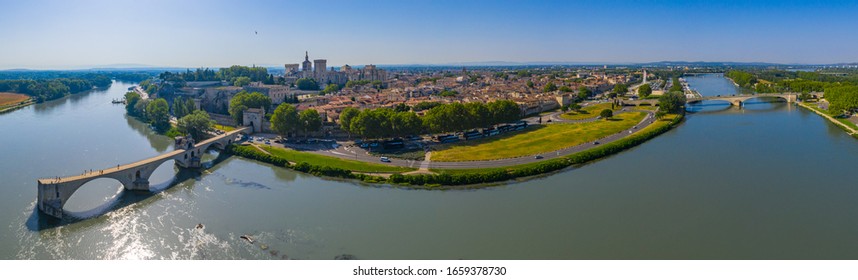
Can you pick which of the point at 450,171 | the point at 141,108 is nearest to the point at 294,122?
the point at 450,171

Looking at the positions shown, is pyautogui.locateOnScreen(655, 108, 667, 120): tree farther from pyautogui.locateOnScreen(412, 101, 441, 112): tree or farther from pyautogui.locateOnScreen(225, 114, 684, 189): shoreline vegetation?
pyautogui.locateOnScreen(412, 101, 441, 112): tree

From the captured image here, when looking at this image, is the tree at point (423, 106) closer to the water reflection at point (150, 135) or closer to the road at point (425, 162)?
the road at point (425, 162)

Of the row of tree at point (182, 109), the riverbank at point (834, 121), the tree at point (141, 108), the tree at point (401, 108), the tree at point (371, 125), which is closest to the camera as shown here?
the tree at point (371, 125)

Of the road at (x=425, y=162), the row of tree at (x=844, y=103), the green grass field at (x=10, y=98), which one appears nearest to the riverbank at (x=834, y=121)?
the row of tree at (x=844, y=103)

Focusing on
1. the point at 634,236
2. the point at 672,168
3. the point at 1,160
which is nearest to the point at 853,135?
the point at 672,168

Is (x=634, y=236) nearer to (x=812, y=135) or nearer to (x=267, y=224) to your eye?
(x=267, y=224)

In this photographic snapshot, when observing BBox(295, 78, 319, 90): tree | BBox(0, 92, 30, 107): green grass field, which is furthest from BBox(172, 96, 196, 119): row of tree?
BBox(0, 92, 30, 107): green grass field
